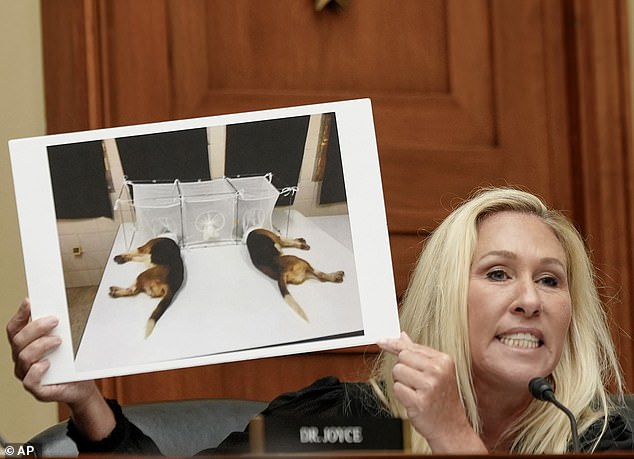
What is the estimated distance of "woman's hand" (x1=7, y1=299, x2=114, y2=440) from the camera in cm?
211

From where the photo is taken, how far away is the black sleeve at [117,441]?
7.45 ft

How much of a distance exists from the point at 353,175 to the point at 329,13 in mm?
1318

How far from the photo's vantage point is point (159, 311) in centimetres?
212

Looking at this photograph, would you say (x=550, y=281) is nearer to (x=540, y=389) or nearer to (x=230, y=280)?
(x=540, y=389)

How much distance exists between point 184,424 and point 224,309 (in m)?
0.36

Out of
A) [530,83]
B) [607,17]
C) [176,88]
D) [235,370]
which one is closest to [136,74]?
[176,88]

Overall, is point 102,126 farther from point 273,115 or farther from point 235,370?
point 273,115

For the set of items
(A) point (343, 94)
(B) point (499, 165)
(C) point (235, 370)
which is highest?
(A) point (343, 94)

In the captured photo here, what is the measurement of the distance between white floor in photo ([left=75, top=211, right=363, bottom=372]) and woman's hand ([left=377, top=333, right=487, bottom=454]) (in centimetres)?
10

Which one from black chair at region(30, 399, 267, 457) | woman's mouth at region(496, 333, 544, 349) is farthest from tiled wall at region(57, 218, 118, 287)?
woman's mouth at region(496, 333, 544, 349)

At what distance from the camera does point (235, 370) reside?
3242mm

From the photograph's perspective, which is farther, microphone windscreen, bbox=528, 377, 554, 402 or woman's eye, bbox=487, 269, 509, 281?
woman's eye, bbox=487, 269, 509, 281

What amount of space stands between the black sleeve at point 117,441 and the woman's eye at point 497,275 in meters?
0.70

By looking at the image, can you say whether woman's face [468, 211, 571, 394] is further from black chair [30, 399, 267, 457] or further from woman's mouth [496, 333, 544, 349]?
black chair [30, 399, 267, 457]
